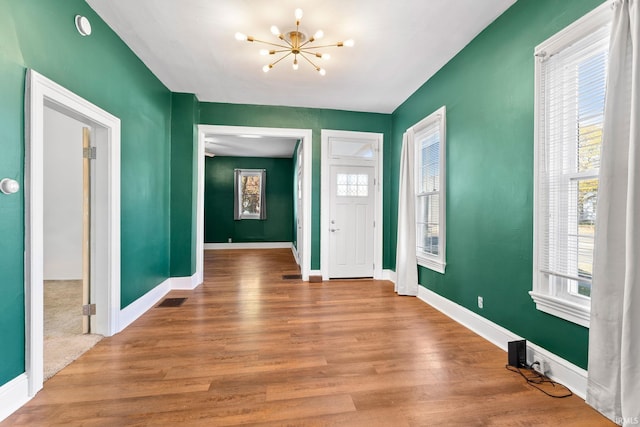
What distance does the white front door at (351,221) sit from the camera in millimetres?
4754

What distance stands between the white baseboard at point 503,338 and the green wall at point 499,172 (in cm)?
5

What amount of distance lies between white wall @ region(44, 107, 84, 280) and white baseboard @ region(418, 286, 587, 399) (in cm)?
545

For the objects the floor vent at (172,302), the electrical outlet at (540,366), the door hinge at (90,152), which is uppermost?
the door hinge at (90,152)

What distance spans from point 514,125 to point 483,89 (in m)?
0.58

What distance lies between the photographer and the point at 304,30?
102 inches

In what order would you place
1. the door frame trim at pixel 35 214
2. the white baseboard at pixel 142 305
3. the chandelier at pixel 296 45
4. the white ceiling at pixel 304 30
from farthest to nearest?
the white baseboard at pixel 142 305 → the chandelier at pixel 296 45 → the white ceiling at pixel 304 30 → the door frame trim at pixel 35 214

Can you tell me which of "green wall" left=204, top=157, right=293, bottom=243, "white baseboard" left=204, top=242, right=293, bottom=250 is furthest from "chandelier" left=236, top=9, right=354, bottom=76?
"white baseboard" left=204, top=242, right=293, bottom=250

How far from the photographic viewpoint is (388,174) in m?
4.80

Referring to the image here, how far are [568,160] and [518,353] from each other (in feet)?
4.76

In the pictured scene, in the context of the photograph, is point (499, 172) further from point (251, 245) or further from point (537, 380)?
point (251, 245)

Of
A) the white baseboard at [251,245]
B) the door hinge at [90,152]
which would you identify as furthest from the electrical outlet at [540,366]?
the white baseboard at [251,245]

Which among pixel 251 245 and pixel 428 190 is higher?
pixel 428 190

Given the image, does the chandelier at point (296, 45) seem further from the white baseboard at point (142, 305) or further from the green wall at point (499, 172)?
the white baseboard at point (142, 305)

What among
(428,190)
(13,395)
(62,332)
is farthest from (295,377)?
(428,190)
